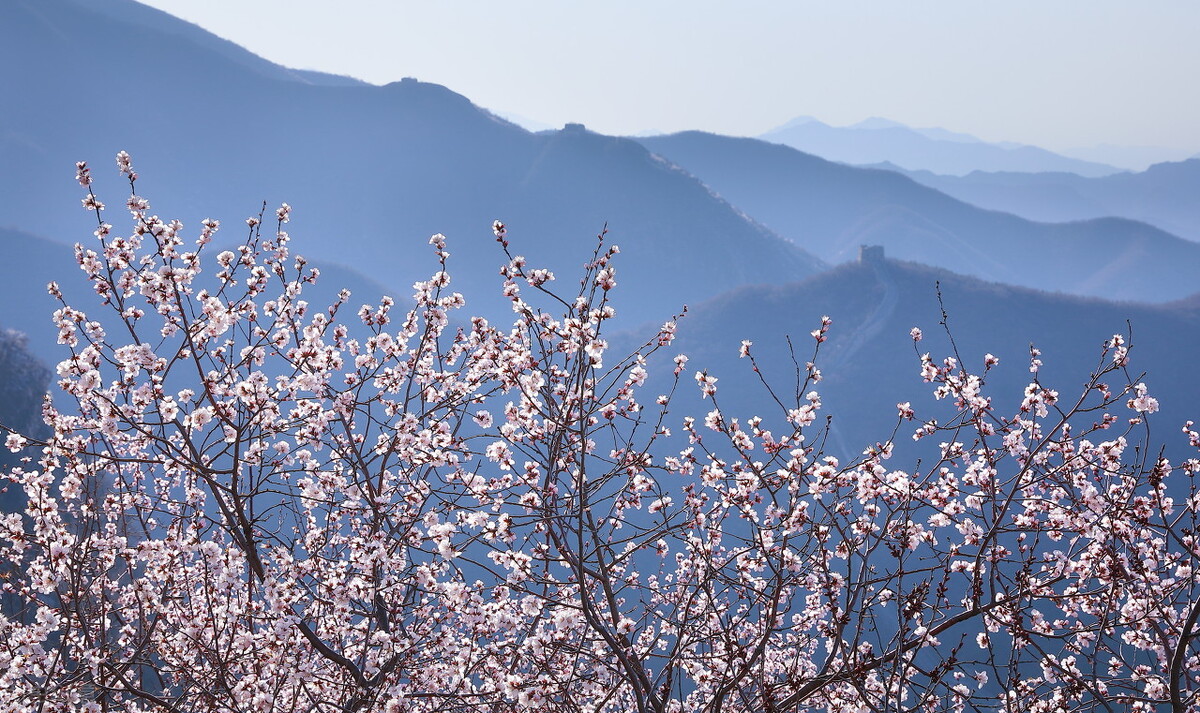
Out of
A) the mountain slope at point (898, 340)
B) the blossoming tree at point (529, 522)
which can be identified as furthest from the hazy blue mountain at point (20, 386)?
the mountain slope at point (898, 340)

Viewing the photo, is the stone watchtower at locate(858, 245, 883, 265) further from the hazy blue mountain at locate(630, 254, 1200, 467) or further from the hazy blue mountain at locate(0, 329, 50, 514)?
the hazy blue mountain at locate(0, 329, 50, 514)

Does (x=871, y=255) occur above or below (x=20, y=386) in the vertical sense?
above

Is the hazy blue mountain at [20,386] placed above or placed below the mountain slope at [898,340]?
below

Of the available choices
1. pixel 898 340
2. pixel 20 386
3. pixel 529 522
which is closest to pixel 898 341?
pixel 898 340

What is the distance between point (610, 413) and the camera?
278 inches

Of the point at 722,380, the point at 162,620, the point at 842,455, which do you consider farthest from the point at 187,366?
the point at 162,620

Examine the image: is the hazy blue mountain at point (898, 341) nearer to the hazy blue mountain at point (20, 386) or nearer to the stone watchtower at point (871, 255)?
the stone watchtower at point (871, 255)

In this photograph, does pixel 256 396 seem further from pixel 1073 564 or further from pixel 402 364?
pixel 1073 564

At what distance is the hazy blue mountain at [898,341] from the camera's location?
11806cm

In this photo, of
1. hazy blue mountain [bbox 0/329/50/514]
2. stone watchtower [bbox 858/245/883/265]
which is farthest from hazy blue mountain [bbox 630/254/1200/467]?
hazy blue mountain [bbox 0/329/50/514]

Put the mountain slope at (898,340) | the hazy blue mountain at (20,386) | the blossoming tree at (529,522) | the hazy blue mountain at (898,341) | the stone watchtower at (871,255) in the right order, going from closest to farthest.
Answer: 1. the blossoming tree at (529,522)
2. the hazy blue mountain at (20,386)
3. the hazy blue mountain at (898,341)
4. the mountain slope at (898,340)
5. the stone watchtower at (871,255)

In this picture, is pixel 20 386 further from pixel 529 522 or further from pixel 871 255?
pixel 871 255

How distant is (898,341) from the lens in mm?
128125

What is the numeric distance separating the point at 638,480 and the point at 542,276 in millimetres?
2163
